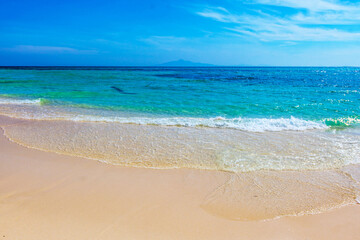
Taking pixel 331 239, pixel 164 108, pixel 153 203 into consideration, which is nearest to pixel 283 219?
pixel 331 239

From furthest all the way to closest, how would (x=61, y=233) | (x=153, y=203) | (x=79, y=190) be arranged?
1. (x=79, y=190)
2. (x=153, y=203)
3. (x=61, y=233)

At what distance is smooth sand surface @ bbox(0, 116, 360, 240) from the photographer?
10.9 ft

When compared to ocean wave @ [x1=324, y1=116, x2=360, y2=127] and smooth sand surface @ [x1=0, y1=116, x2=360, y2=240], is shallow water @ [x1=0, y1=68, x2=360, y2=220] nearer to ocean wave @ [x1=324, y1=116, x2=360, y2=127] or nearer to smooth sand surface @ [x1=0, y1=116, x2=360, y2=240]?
ocean wave @ [x1=324, y1=116, x2=360, y2=127]

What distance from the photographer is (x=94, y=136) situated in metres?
8.02

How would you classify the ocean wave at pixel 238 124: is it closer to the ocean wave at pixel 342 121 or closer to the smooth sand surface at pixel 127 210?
the ocean wave at pixel 342 121

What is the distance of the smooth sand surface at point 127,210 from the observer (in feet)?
10.9

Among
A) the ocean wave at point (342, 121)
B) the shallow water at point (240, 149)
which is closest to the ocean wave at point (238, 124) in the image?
the shallow water at point (240, 149)

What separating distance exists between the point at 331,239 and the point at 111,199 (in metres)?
3.55

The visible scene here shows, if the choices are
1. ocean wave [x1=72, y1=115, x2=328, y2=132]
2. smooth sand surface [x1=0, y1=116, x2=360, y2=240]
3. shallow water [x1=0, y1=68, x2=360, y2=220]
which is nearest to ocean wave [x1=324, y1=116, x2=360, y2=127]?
shallow water [x1=0, y1=68, x2=360, y2=220]

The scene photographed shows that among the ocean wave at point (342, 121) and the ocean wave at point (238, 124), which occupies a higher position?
the ocean wave at point (238, 124)

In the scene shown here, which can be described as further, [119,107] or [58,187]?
[119,107]

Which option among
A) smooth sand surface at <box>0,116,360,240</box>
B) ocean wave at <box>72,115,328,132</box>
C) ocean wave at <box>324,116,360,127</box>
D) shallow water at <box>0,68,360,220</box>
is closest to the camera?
smooth sand surface at <box>0,116,360,240</box>

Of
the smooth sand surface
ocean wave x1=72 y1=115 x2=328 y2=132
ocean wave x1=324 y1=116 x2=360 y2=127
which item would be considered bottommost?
the smooth sand surface

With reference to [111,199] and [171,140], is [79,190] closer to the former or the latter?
[111,199]
